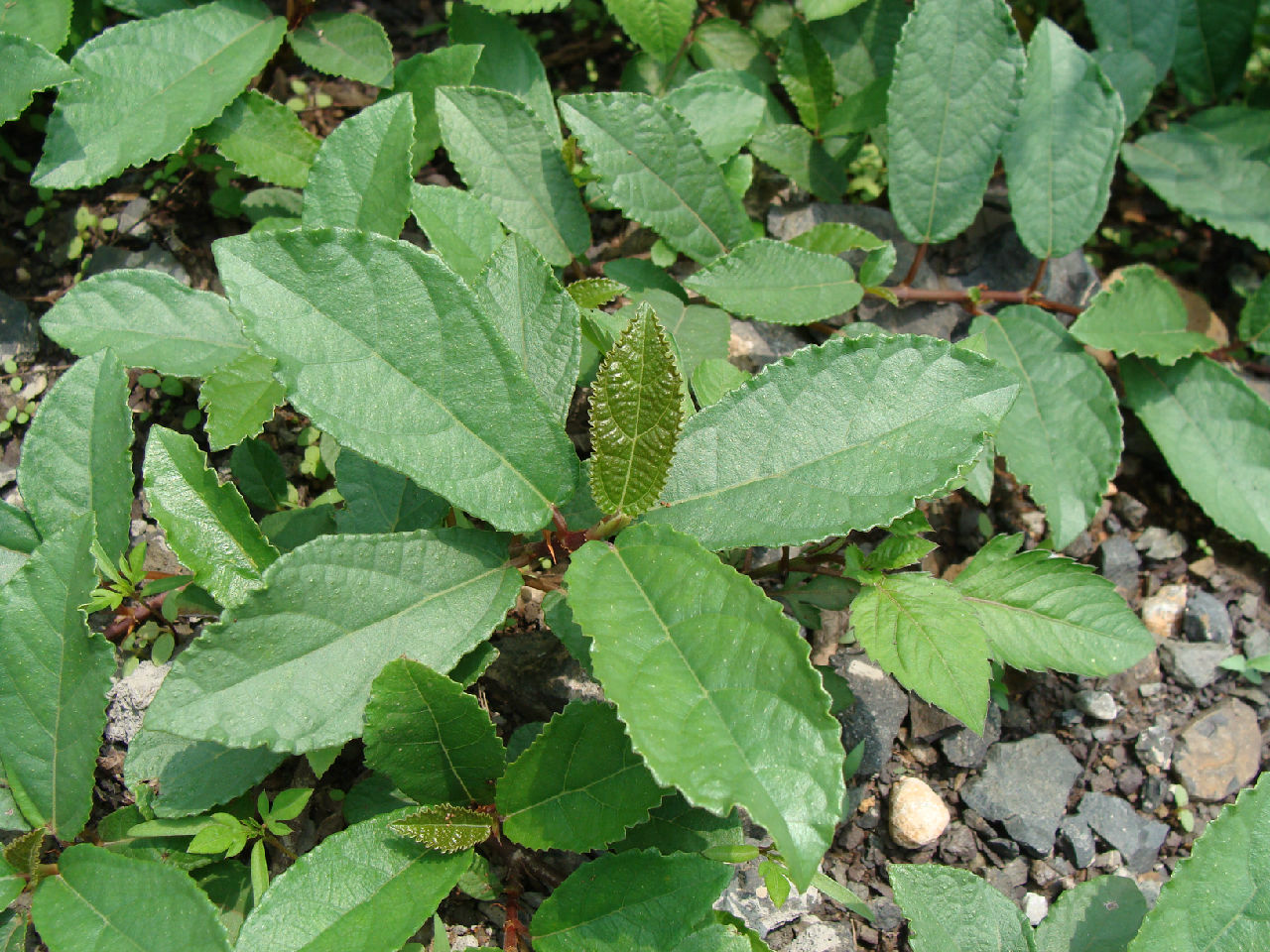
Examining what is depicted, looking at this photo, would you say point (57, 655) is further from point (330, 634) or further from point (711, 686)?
point (711, 686)

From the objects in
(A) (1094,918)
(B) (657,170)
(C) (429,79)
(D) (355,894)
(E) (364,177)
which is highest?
(C) (429,79)

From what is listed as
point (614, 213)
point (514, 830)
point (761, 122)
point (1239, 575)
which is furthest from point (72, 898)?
point (1239, 575)

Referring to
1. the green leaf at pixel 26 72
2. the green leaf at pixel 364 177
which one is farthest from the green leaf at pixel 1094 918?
the green leaf at pixel 26 72

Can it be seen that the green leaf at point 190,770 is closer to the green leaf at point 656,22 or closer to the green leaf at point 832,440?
the green leaf at point 832,440

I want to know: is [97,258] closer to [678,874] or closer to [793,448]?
[793,448]

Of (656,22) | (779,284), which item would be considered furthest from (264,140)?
(779,284)

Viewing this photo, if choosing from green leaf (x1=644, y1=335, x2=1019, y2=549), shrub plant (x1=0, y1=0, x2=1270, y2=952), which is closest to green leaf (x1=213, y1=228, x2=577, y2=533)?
shrub plant (x1=0, y1=0, x2=1270, y2=952)
